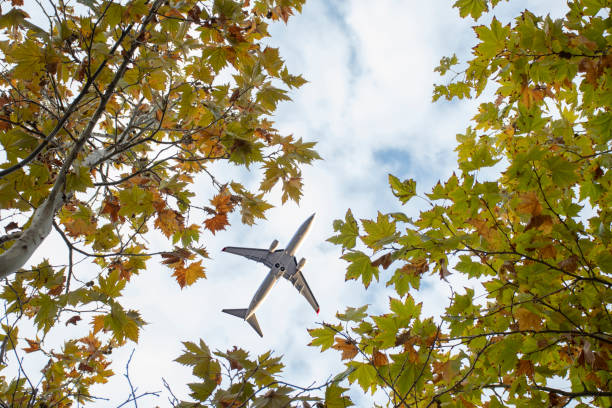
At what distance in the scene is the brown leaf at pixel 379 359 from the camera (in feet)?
9.70

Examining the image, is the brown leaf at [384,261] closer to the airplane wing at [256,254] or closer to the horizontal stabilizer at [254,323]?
the airplane wing at [256,254]

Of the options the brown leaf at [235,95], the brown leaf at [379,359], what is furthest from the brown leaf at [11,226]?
the brown leaf at [379,359]

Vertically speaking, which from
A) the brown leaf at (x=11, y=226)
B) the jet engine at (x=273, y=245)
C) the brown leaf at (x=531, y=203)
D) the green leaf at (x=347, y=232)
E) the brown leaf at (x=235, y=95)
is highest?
the jet engine at (x=273, y=245)

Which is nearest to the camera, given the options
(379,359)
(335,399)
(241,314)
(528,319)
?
(335,399)

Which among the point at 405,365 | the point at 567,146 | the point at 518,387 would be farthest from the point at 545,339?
the point at 567,146

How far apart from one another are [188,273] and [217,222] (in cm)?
74

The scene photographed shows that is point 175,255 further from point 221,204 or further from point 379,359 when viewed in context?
point 379,359

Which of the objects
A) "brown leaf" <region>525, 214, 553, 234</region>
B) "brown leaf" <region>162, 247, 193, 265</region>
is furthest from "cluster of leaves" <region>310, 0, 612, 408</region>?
"brown leaf" <region>162, 247, 193, 265</region>

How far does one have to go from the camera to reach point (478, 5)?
4.07 meters

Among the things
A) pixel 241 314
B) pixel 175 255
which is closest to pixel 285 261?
pixel 241 314

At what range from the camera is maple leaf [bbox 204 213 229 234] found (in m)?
4.39

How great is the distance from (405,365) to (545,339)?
1.18 metres

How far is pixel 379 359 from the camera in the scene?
2.96 m

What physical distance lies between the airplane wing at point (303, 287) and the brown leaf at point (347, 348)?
953 inches
